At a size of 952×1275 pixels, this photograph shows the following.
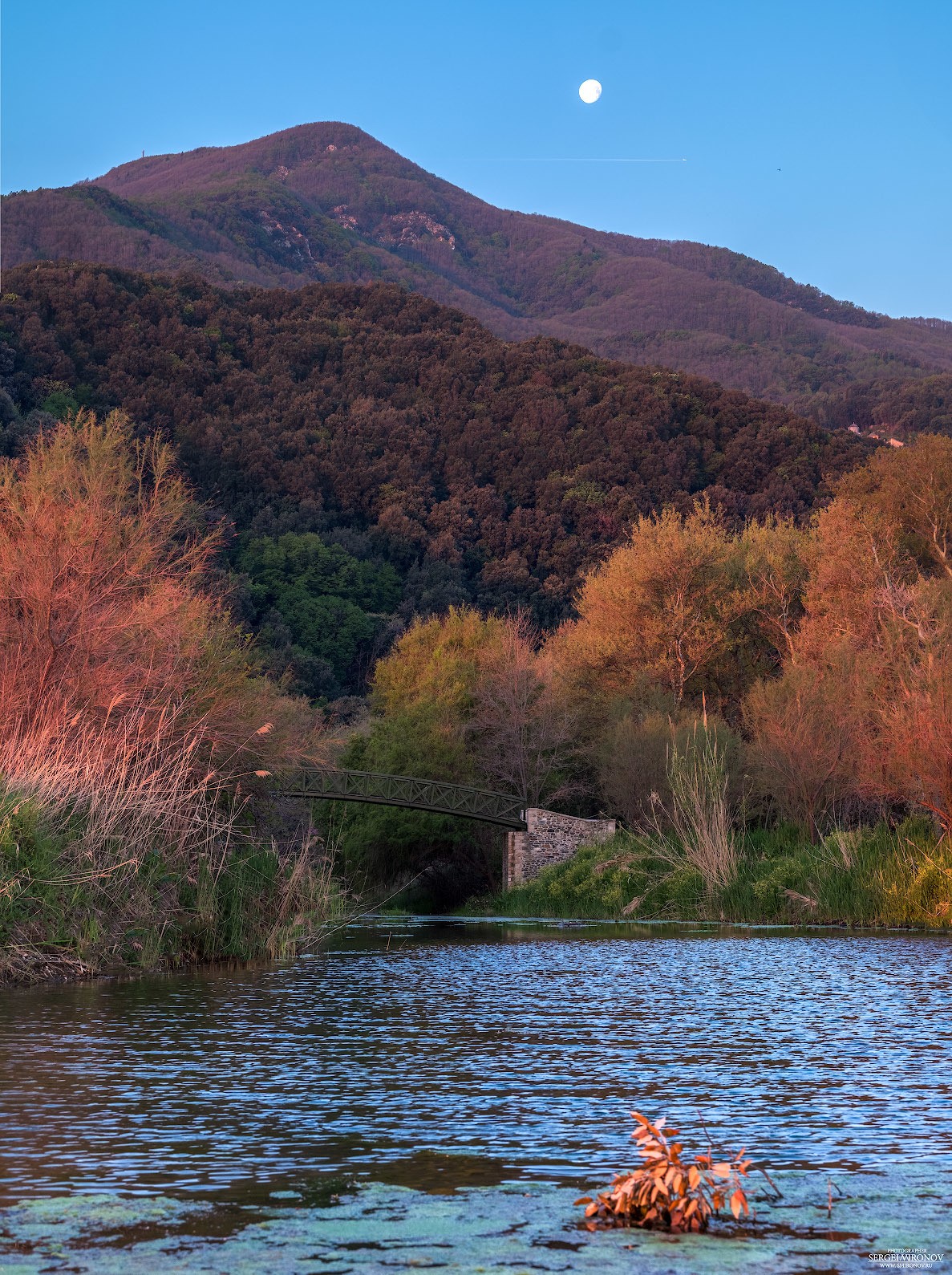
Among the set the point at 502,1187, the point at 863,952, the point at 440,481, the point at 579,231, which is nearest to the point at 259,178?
the point at 579,231

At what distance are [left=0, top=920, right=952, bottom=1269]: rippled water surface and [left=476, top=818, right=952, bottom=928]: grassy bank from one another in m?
7.87

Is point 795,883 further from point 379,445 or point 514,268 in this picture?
point 514,268

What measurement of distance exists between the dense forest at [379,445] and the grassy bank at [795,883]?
37921 millimetres

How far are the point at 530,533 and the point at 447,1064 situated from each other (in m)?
74.1

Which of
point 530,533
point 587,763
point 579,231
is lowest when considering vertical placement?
point 587,763

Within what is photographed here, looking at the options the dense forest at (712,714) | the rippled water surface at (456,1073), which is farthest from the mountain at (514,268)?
the rippled water surface at (456,1073)

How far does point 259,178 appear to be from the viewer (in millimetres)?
176875

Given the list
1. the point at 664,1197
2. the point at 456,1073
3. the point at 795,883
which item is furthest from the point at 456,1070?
the point at 795,883

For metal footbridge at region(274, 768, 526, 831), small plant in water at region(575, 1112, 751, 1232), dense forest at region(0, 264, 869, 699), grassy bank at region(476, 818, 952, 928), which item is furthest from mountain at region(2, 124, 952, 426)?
small plant in water at region(575, 1112, 751, 1232)

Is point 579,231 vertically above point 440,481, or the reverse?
point 579,231

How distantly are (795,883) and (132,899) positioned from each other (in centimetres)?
1619

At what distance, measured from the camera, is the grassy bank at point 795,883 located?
26453mm

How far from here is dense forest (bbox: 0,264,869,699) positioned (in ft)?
263

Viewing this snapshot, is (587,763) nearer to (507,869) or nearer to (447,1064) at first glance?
(507,869)
